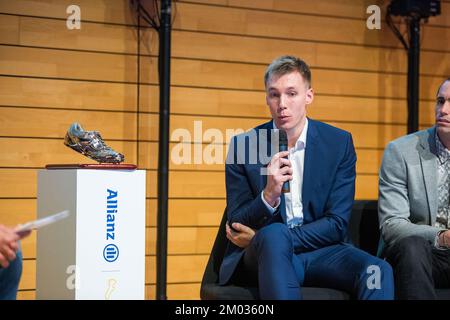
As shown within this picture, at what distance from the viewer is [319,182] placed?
10.1 ft

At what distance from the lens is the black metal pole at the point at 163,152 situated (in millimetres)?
4559

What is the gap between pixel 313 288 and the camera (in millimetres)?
2820

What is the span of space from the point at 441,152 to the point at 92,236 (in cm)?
172

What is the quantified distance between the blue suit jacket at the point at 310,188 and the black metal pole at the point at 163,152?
1482mm

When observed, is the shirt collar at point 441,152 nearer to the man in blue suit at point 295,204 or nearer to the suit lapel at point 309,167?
the man in blue suit at point 295,204

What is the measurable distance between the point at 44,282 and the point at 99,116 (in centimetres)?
173

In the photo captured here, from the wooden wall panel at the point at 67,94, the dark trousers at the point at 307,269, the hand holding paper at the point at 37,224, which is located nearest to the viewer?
the hand holding paper at the point at 37,224

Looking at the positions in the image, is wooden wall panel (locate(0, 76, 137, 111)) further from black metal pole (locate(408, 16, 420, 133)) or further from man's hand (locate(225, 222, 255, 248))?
black metal pole (locate(408, 16, 420, 133))

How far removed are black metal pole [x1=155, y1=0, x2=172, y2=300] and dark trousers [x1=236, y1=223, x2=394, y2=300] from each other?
1.68 m

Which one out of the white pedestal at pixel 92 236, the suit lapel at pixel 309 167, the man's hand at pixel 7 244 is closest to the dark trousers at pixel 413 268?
the suit lapel at pixel 309 167
